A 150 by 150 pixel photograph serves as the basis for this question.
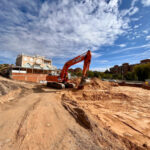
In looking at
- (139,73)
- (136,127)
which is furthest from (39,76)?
(139,73)

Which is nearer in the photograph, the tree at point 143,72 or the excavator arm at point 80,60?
the excavator arm at point 80,60

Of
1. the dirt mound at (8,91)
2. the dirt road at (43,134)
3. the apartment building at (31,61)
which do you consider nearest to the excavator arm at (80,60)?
the dirt mound at (8,91)

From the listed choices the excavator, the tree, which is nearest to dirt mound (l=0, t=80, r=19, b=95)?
the excavator

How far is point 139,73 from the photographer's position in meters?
37.3

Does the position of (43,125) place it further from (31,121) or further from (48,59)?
(48,59)

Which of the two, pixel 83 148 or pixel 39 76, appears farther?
pixel 39 76

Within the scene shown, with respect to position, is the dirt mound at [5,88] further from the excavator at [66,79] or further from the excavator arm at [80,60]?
the excavator arm at [80,60]

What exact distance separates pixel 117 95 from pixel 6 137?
9.13m

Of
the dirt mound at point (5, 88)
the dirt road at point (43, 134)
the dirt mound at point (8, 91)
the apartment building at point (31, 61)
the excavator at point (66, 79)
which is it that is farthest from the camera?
the apartment building at point (31, 61)

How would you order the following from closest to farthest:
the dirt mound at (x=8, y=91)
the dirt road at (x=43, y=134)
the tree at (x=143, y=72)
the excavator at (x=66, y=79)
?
the dirt road at (x=43, y=134) < the dirt mound at (x=8, y=91) < the excavator at (x=66, y=79) < the tree at (x=143, y=72)

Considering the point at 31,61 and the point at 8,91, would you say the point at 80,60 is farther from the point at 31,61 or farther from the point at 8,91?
the point at 31,61

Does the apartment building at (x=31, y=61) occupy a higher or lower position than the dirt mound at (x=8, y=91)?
higher

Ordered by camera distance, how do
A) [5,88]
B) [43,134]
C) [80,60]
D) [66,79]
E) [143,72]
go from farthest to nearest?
[143,72] → [66,79] → [80,60] → [5,88] → [43,134]

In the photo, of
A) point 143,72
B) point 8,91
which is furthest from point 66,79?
point 143,72
